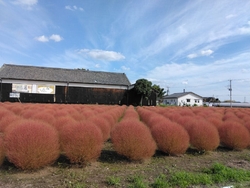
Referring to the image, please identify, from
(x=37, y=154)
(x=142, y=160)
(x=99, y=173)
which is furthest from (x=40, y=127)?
(x=142, y=160)

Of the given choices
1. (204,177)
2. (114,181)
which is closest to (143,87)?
(204,177)

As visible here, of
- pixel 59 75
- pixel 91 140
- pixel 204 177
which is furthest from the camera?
pixel 59 75

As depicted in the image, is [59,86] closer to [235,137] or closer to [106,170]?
[235,137]

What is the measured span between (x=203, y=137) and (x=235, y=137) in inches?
58.2

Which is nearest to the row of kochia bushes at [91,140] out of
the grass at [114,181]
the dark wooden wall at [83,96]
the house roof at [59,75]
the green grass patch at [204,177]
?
the grass at [114,181]

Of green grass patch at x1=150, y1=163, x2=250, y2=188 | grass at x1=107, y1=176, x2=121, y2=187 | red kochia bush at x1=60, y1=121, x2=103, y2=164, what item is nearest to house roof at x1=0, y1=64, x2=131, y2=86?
red kochia bush at x1=60, y1=121, x2=103, y2=164

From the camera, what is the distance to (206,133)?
651 centimetres

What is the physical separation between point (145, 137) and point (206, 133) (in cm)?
240

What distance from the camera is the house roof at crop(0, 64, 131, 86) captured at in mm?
34156

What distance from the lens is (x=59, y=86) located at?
116 feet

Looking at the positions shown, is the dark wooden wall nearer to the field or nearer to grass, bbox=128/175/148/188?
the field

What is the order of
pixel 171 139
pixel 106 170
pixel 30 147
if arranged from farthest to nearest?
1. pixel 171 139
2. pixel 106 170
3. pixel 30 147

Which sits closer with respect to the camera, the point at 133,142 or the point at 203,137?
the point at 133,142

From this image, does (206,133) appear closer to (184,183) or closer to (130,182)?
(184,183)
